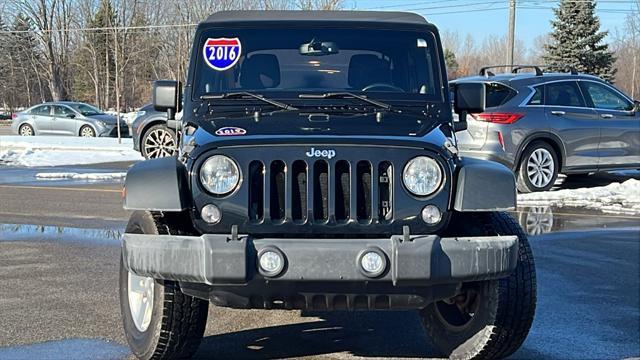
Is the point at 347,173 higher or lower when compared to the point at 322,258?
higher

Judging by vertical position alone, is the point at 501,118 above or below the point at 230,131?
below

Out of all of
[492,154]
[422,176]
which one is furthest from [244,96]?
[492,154]

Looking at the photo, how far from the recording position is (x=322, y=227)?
3.73 metres

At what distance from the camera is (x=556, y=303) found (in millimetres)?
5668

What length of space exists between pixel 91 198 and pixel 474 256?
8.77m

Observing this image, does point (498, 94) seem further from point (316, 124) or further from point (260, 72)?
point (316, 124)

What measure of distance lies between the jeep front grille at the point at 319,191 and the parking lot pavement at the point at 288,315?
1.13 meters

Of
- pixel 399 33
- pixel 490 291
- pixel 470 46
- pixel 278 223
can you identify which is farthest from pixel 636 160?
pixel 470 46

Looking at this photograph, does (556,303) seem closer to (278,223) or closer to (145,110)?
(278,223)

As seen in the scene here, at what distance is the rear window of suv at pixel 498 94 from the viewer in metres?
10.9

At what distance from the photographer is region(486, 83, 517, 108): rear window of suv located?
1088 cm

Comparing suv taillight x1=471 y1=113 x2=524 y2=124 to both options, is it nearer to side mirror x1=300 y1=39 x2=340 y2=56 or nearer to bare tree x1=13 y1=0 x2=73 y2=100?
side mirror x1=300 y1=39 x2=340 y2=56

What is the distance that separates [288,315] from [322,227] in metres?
1.77

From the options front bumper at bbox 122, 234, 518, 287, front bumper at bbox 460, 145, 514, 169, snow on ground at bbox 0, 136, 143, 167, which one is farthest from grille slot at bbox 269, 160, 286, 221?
snow on ground at bbox 0, 136, 143, 167
